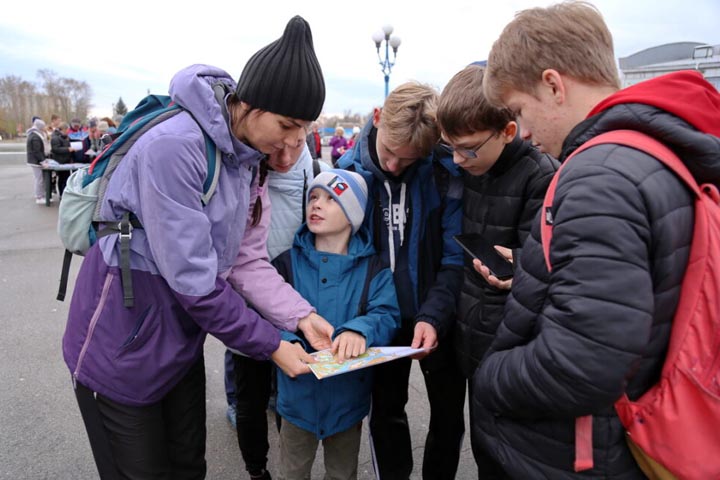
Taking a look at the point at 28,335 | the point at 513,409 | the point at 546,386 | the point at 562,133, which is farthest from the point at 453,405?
the point at 28,335

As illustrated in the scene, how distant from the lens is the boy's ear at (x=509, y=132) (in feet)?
5.75

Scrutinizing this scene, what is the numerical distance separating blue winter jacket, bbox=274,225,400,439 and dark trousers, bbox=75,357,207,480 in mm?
402

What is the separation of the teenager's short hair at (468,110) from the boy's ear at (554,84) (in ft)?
1.57

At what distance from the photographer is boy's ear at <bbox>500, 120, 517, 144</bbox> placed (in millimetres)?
1752

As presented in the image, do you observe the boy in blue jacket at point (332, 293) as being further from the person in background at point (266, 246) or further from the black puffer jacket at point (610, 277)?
the black puffer jacket at point (610, 277)

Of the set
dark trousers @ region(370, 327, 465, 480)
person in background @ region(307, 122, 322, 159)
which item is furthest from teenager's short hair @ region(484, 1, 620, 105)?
person in background @ region(307, 122, 322, 159)

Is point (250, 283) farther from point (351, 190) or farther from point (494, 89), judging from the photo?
point (494, 89)

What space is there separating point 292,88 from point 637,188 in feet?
3.29

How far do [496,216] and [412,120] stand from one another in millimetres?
509

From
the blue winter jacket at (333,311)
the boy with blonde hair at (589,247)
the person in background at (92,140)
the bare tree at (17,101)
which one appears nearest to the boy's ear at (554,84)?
the boy with blonde hair at (589,247)

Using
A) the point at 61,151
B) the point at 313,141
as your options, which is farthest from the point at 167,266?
the point at 61,151

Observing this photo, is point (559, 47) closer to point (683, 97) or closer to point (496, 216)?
point (683, 97)

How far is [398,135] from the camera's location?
1882 millimetres

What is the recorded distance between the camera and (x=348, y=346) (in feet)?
5.86
